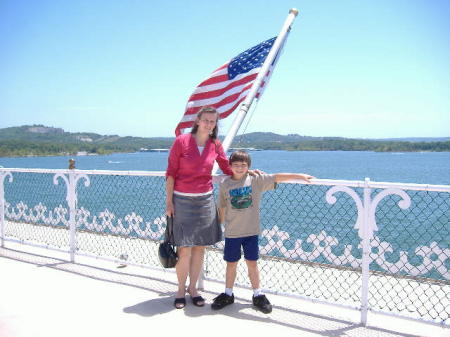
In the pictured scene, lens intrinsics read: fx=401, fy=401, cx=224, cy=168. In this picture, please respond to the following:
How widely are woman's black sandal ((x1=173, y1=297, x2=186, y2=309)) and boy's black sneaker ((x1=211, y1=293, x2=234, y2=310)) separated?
0.26 m

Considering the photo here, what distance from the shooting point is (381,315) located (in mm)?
3375

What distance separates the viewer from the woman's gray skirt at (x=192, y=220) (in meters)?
3.37

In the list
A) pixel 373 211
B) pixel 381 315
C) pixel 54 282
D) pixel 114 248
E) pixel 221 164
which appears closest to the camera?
pixel 373 211

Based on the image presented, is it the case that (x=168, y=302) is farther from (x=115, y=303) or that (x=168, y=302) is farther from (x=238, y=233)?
(x=238, y=233)

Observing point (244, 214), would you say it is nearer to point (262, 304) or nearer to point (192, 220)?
point (192, 220)

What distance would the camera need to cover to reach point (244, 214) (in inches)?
134

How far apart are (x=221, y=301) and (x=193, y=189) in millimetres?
1012

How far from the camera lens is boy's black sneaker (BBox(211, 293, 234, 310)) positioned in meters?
3.44

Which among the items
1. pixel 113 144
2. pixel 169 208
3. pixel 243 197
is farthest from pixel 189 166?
pixel 113 144

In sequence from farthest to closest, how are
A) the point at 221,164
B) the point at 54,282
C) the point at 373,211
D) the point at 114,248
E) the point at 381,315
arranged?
the point at 114,248 < the point at 54,282 < the point at 221,164 < the point at 381,315 < the point at 373,211

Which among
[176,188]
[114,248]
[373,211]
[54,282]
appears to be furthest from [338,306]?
[114,248]

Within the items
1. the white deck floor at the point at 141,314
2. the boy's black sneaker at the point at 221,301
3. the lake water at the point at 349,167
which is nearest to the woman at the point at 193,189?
the boy's black sneaker at the point at 221,301

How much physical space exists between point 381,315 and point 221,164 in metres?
1.87

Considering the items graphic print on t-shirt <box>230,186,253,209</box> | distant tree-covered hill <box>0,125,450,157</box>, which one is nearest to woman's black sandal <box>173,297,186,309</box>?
graphic print on t-shirt <box>230,186,253,209</box>
